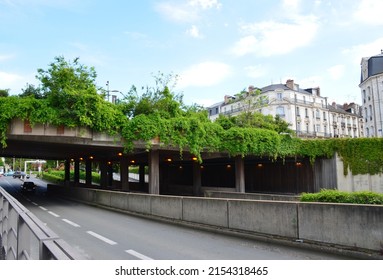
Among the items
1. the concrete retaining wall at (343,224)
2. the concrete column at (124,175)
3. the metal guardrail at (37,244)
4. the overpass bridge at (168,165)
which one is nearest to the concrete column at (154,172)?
the overpass bridge at (168,165)

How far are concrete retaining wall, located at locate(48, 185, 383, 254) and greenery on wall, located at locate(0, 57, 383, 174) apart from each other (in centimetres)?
895

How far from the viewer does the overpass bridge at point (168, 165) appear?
2122 centimetres

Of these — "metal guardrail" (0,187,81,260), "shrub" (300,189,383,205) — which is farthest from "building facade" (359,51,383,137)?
"metal guardrail" (0,187,81,260)

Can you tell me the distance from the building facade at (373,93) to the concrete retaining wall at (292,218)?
58.1 m

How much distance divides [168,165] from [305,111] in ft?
130

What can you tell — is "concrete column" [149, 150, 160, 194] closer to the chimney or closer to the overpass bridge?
the overpass bridge

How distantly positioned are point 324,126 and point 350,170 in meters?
49.3

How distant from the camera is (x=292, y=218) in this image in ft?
30.6

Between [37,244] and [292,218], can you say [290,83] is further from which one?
[37,244]

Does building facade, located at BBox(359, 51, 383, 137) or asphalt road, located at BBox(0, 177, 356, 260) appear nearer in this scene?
asphalt road, located at BBox(0, 177, 356, 260)

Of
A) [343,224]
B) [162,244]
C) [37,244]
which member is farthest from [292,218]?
[37,244]

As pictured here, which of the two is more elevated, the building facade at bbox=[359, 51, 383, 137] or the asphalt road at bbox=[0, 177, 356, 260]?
the building facade at bbox=[359, 51, 383, 137]

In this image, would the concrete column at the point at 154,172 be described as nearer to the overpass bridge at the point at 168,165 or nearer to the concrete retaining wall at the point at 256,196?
the overpass bridge at the point at 168,165

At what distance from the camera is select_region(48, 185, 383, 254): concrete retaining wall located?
Answer: 7.73 metres
